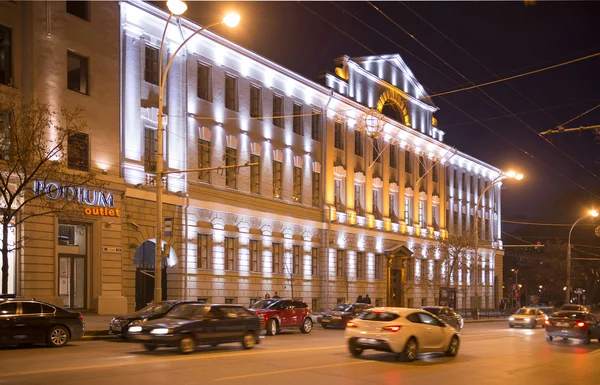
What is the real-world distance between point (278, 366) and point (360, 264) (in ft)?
124

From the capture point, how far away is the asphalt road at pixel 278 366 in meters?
14.2

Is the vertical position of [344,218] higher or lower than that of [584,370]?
higher

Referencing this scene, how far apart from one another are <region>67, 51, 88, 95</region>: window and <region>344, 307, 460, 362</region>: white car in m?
18.6

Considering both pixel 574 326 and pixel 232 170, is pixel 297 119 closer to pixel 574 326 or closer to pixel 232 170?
pixel 232 170

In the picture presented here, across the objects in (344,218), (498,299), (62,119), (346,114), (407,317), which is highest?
(346,114)

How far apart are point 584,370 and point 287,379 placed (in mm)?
8046

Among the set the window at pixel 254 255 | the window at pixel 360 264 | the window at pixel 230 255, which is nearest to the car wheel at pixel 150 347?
the window at pixel 230 255

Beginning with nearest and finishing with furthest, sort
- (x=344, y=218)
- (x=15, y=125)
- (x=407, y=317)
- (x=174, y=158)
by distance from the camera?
(x=407, y=317) < (x=15, y=125) < (x=174, y=158) < (x=344, y=218)

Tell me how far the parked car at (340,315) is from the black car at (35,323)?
53.5 ft

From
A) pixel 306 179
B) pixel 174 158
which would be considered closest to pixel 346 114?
pixel 306 179

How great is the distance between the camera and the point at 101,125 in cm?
3241

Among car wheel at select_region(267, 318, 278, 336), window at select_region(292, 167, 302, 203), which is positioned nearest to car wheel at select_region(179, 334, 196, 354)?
car wheel at select_region(267, 318, 278, 336)

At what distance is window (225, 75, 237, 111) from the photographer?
135 feet

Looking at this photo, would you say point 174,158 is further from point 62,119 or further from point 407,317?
point 407,317
